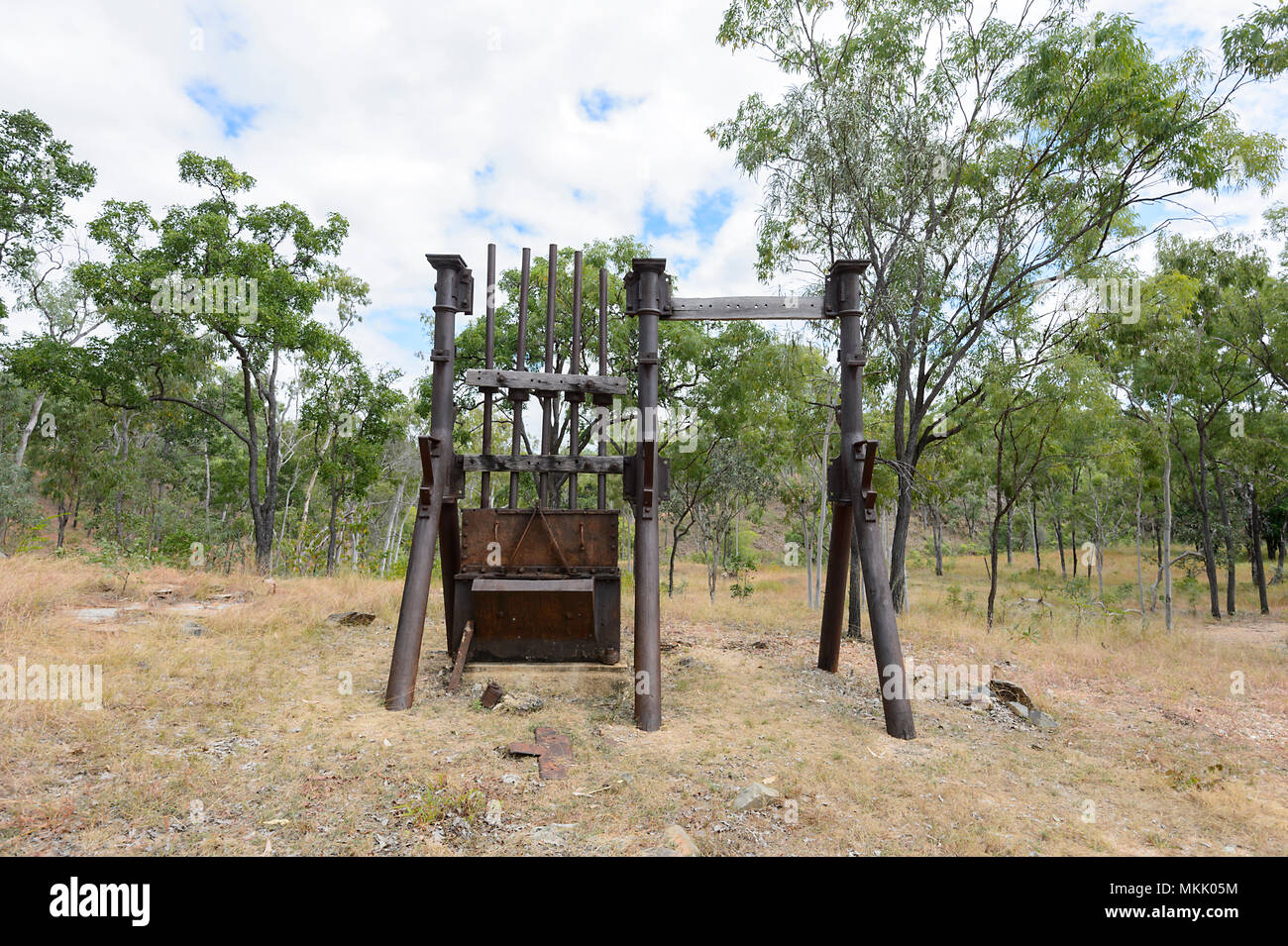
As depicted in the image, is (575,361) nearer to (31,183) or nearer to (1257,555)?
(31,183)

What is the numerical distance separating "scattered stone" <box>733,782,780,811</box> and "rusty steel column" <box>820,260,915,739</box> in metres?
2.41

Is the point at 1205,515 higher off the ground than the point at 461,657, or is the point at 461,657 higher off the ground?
the point at 1205,515

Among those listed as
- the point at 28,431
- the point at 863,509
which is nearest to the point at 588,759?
the point at 863,509

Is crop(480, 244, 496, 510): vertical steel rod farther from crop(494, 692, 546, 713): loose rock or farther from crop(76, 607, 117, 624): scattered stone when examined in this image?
crop(76, 607, 117, 624): scattered stone

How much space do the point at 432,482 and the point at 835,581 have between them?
5360 mm

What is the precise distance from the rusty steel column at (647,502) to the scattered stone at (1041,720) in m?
4.34

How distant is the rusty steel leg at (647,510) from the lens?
6.90 metres

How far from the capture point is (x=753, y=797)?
5098 millimetres

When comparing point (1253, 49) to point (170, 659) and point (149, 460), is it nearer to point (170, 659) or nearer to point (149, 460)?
point (170, 659)

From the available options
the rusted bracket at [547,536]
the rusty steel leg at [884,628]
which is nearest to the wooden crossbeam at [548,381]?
the rusted bracket at [547,536]

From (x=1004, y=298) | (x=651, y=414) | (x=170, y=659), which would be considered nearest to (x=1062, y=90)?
(x=1004, y=298)

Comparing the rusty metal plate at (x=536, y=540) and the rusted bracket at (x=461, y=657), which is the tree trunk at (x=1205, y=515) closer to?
the rusty metal plate at (x=536, y=540)

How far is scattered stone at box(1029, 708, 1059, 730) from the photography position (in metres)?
7.66

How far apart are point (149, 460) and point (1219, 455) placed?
46.1m
